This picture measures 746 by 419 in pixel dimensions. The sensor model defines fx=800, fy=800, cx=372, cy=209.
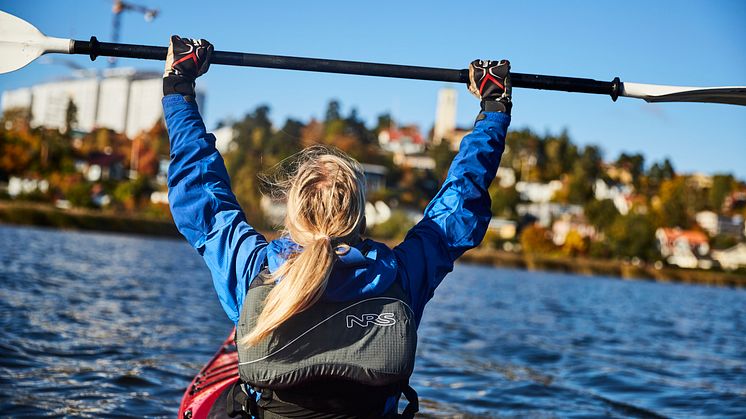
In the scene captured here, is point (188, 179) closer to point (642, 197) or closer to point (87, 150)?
point (87, 150)

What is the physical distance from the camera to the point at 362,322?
2439mm

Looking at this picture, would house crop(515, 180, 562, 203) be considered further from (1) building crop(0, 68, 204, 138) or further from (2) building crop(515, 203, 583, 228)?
(1) building crop(0, 68, 204, 138)

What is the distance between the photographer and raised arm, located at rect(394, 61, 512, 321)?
8.69 ft

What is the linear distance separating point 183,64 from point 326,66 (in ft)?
2.68

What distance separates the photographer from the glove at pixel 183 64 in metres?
2.87

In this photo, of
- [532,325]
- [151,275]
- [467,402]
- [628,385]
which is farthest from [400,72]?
[151,275]

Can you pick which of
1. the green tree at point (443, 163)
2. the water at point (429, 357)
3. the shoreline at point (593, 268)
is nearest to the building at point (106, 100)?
the shoreline at point (593, 268)

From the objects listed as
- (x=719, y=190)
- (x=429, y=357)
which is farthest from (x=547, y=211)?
(x=429, y=357)

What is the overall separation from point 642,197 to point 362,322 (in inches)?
4350

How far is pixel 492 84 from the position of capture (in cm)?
303

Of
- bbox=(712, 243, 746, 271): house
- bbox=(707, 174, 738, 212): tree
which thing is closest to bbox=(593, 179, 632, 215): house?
bbox=(707, 174, 738, 212): tree

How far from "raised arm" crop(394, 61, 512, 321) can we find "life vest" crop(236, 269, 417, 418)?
19cm

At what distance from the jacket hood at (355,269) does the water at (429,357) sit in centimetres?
362

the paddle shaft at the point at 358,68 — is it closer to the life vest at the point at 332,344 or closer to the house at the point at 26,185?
the life vest at the point at 332,344
